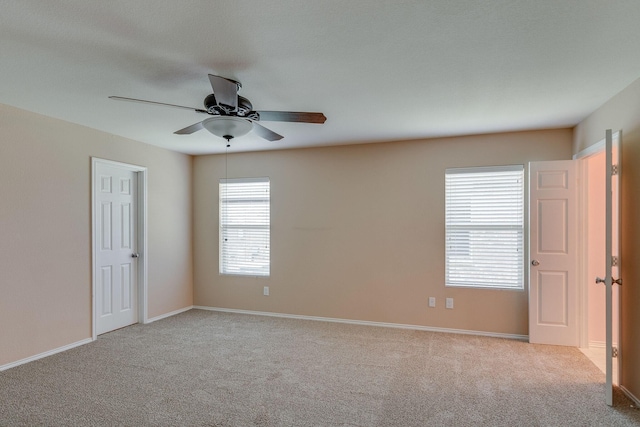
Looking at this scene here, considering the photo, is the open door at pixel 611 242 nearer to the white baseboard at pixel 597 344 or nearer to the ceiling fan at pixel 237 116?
the white baseboard at pixel 597 344

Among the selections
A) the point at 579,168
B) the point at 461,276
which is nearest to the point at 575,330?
the point at 461,276

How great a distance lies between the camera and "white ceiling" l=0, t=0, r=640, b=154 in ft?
5.96

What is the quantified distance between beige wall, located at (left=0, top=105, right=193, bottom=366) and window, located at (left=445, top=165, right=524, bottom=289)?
4150mm

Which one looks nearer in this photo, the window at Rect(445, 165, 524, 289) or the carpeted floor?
the carpeted floor

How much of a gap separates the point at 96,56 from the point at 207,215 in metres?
3.51

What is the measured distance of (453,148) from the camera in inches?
175

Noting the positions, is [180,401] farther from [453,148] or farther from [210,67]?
[453,148]

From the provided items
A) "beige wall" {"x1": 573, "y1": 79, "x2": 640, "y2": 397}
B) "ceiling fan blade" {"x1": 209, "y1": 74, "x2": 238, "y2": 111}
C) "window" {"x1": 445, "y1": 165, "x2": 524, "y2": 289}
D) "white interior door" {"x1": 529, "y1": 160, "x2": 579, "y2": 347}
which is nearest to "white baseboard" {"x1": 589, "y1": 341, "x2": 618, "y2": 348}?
"white interior door" {"x1": 529, "y1": 160, "x2": 579, "y2": 347}

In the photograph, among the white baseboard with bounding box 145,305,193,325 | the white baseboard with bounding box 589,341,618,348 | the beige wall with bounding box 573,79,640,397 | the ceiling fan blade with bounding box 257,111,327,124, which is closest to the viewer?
the ceiling fan blade with bounding box 257,111,327,124

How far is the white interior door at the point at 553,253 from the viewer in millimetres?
3871

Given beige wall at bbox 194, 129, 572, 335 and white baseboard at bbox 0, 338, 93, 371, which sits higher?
beige wall at bbox 194, 129, 572, 335

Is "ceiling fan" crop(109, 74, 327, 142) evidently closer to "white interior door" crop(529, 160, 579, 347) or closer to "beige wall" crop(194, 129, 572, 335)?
"beige wall" crop(194, 129, 572, 335)

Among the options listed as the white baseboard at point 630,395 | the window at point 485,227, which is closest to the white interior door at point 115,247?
the window at point 485,227

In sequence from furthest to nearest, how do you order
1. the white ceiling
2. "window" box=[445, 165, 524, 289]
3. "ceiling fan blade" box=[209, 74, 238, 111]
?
"window" box=[445, 165, 524, 289] → "ceiling fan blade" box=[209, 74, 238, 111] → the white ceiling
